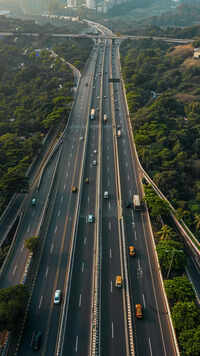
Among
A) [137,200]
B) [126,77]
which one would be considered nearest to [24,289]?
[137,200]

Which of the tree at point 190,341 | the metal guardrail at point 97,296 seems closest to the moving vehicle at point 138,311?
the metal guardrail at point 97,296

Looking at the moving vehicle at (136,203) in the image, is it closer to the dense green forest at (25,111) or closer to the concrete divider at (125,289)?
the concrete divider at (125,289)

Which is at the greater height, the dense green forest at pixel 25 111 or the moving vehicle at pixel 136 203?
the dense green forest at pixel 25 111

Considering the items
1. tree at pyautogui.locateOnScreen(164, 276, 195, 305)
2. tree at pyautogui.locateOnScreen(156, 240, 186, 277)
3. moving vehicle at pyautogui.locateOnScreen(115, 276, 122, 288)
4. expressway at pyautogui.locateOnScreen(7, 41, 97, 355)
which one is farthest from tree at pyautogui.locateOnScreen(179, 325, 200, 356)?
expressway at pyautogui.locateOnScreen(7, 41, 97, 355)

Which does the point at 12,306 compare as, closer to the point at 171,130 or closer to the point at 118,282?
the point at 118,282

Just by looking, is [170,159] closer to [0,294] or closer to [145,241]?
[145,241]

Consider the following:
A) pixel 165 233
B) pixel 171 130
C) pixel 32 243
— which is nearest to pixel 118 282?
pixel 165 233

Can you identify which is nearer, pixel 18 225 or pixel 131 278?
pixel 131 278
